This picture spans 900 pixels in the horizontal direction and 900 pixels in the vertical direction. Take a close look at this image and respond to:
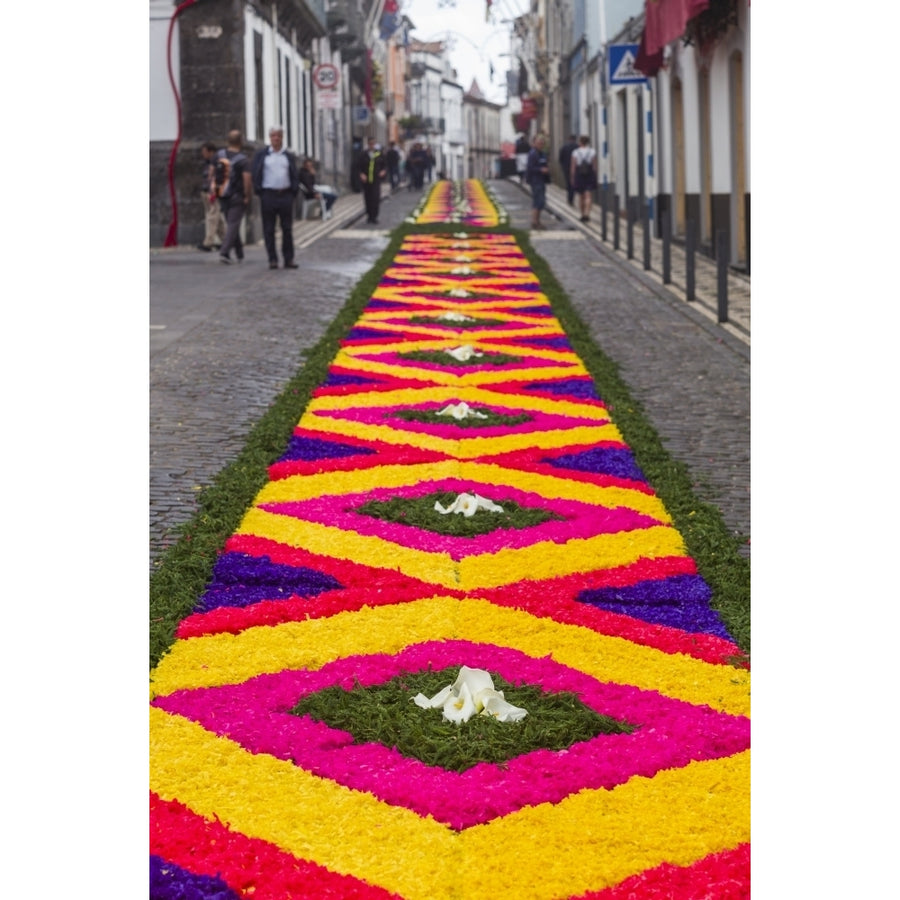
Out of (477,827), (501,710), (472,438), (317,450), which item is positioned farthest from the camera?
(472,438)

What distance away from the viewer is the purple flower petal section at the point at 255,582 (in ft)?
14.4

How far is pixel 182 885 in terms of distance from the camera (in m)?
2.69

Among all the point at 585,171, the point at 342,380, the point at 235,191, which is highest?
the point at 585,171

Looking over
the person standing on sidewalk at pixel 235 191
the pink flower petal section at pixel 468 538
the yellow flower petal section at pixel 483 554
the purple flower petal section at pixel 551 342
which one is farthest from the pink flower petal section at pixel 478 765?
the person standing on sidewalk at pixel 235 191

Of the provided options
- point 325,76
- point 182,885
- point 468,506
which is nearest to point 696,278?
point 468,506

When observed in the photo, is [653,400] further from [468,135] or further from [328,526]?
[468,135]

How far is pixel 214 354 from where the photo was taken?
9.52 m

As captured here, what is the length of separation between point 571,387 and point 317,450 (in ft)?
7.02

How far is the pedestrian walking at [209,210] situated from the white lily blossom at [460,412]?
1142 centimetres

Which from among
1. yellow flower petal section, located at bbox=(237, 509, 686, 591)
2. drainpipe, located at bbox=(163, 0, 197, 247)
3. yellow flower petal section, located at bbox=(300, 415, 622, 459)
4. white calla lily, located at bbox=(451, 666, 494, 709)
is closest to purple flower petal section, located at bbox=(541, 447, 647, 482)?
yellow flower petal section, located at bbox=(300, 415, 622, 459)

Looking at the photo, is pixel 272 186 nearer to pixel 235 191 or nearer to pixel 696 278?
pixel 235 191

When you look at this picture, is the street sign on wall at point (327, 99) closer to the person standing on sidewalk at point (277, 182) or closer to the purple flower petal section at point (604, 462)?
the person standing on sidewalk at point (277, 182)
